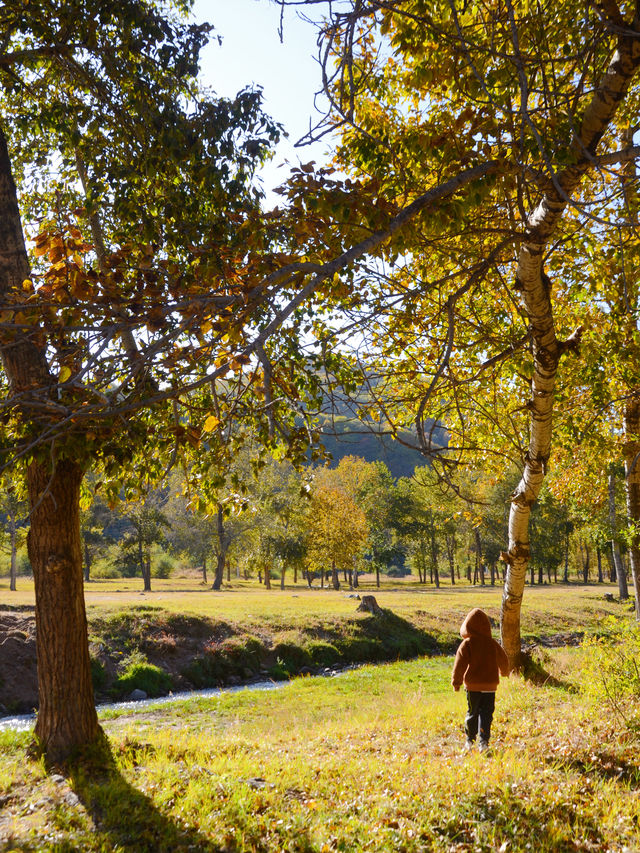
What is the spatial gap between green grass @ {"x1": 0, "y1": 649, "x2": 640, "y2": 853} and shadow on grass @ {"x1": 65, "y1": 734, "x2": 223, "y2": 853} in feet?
0.05

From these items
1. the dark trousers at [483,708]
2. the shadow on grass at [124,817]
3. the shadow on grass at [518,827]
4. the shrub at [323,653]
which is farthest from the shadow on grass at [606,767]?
the shrub at [323,653]

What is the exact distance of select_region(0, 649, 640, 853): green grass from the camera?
4.97m

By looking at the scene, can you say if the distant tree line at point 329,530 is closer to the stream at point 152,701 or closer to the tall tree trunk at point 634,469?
the stream at point 152,701

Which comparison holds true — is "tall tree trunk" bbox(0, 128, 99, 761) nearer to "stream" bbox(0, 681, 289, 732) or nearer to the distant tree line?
"stream" bbox(0, 681, 289, 732)

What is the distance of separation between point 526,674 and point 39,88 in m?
14.2

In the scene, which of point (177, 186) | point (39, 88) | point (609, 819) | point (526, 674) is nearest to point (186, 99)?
point (177, 186)

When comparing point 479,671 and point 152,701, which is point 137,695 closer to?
point 152,701

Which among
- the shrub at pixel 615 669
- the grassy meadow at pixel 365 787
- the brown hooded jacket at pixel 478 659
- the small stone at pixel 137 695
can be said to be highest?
the brown hooded jacket at pixel 478 659

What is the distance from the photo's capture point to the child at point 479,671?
25.1 feet

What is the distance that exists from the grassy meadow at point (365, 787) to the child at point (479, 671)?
386mm

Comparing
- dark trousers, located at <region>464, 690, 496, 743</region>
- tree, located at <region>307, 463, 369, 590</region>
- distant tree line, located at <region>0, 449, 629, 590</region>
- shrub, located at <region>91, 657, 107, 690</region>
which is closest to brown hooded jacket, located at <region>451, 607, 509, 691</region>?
dark trousers, located at <region>464, 690, 496, 743</region>

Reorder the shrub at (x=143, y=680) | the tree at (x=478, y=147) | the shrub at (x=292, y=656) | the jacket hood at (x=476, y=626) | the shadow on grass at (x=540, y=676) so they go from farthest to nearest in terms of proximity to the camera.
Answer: the shrub at (x=292, y=656)
the shrub at (x=143, y=680)
the shadow on grass at (x=540, y=676)
the jacket hood at (x=476, y=626)
the tree at (x=478, y=147)

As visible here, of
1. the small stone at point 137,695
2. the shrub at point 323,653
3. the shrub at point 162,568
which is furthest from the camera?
the shrub at point 162,568

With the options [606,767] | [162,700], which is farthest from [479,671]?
[162,700]
